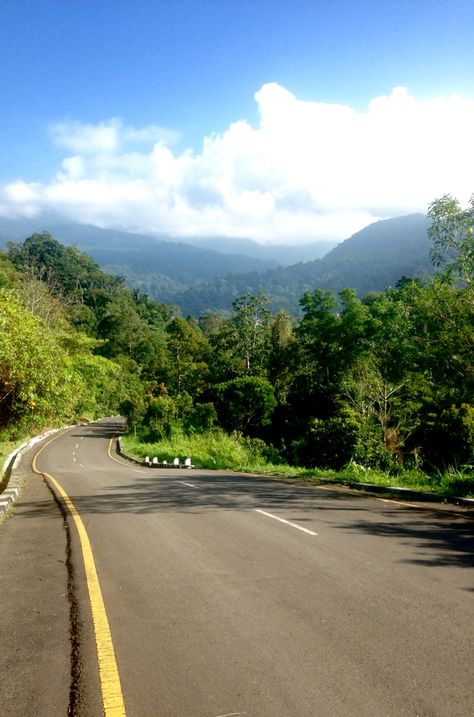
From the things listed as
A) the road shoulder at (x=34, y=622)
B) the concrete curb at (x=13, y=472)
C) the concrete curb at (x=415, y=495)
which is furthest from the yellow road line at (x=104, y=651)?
the concrete curb at (x=415, y=495)

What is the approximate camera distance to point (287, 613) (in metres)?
4.48

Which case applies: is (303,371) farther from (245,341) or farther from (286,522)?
(286,522)

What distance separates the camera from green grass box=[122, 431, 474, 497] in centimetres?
1179

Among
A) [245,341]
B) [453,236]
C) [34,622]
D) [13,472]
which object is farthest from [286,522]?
[245,341]

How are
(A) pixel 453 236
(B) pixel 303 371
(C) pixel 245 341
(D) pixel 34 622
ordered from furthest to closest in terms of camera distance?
(C) pixel 245 341 → (B) pixel 303 371 → (A) pixel 453 236 → (D) pixel 34 622

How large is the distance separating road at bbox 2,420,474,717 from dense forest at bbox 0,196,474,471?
723 centimetres

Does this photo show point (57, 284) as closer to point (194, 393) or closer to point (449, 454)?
point (194, 393)

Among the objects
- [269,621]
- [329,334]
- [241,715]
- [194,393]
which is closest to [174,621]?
[269,621]

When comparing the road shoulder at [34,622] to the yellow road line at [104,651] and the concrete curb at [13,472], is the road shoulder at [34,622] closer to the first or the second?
the yellow road line at [104,651]

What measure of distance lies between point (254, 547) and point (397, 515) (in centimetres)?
321

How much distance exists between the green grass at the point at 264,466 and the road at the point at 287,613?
2903mm

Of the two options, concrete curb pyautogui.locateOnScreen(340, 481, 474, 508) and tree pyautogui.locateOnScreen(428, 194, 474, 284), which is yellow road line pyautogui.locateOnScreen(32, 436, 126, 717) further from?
tree pyautogui.locateOnScreen(428, 194, 474, 284)

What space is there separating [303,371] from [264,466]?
2507 cm

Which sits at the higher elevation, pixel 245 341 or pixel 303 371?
pixel 245 341
